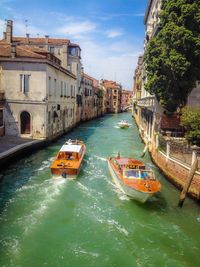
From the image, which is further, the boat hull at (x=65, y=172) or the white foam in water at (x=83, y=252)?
the boat hull at (x=65, y=172)

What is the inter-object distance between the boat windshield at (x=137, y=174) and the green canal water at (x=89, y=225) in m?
0.97

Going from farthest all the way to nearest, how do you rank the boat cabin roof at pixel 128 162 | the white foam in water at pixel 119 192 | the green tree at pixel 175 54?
the green tree at pixel 175 54 → the boat cabin roof at pixel 128 162 → the white foam in water at pixel 119 192

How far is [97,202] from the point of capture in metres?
13.0

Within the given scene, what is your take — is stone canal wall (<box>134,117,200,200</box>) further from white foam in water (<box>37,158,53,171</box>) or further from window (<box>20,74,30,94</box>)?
window (<box>20,74,30,94</box>)

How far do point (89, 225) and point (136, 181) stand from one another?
3.36m

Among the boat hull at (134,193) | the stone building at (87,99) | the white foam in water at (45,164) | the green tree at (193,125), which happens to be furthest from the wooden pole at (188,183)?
the stone building at (87,99)

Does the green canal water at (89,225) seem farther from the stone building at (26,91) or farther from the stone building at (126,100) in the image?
the stone building at (126,100)

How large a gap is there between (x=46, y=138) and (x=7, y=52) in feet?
24.0

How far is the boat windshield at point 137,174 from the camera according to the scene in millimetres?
13641

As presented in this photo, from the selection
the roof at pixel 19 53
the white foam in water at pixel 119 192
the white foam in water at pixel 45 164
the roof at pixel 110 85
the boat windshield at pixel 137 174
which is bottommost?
the white foam in water at pixel 119 192

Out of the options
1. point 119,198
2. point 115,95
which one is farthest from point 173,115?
point 115,95

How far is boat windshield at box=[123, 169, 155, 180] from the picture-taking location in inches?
537

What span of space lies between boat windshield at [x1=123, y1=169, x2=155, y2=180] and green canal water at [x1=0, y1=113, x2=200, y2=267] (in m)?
0.97

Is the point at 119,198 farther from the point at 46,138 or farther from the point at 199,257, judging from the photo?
the point at 46,138
